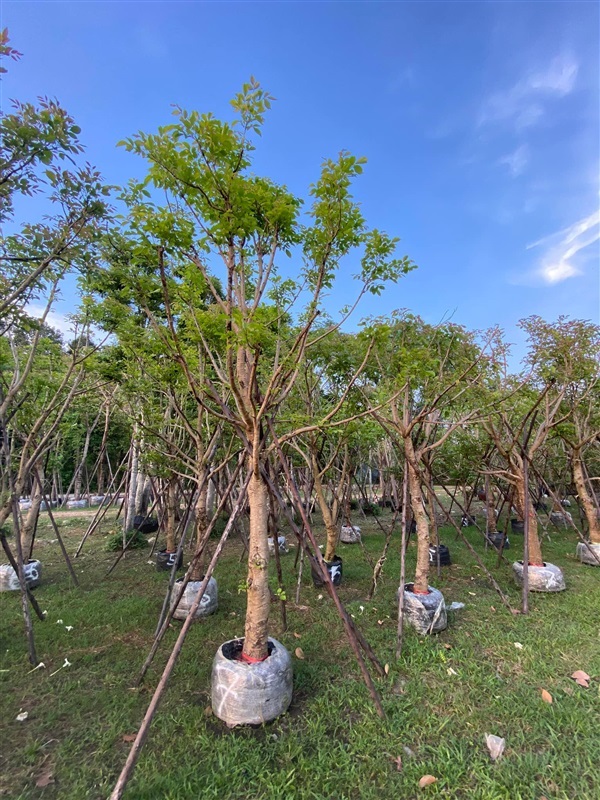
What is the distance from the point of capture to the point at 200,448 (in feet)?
18.0

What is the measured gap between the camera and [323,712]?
10.2 feet

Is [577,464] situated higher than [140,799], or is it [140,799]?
[577,464]

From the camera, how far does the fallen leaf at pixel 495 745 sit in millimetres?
2682

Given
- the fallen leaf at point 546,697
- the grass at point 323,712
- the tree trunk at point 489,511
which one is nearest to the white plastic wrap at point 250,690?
the grass at point 323,712

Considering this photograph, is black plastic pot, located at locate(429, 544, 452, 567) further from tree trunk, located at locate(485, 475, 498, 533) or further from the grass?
tree trunk, located at locate(485, 475, 498, 533)

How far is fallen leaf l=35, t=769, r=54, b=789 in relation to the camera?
2456 mm

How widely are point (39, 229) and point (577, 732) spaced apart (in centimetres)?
604

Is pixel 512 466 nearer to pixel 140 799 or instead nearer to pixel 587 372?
pixel 587 372

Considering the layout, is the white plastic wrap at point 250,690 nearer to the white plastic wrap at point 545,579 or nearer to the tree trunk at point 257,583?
the tree trunk at point 257,583

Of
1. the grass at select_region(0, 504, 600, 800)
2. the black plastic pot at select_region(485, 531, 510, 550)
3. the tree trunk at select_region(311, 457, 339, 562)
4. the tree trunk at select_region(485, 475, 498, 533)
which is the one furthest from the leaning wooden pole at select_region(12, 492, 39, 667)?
the tree trunk at select_region(485, 475, 498, 533)

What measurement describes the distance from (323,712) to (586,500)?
789cm

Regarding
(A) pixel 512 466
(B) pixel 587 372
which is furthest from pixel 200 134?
(B) pixel 587 372

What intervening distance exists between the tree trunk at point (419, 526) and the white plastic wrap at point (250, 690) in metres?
2.29

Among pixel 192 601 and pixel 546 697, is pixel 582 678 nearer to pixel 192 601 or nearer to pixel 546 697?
pixel 546 697
